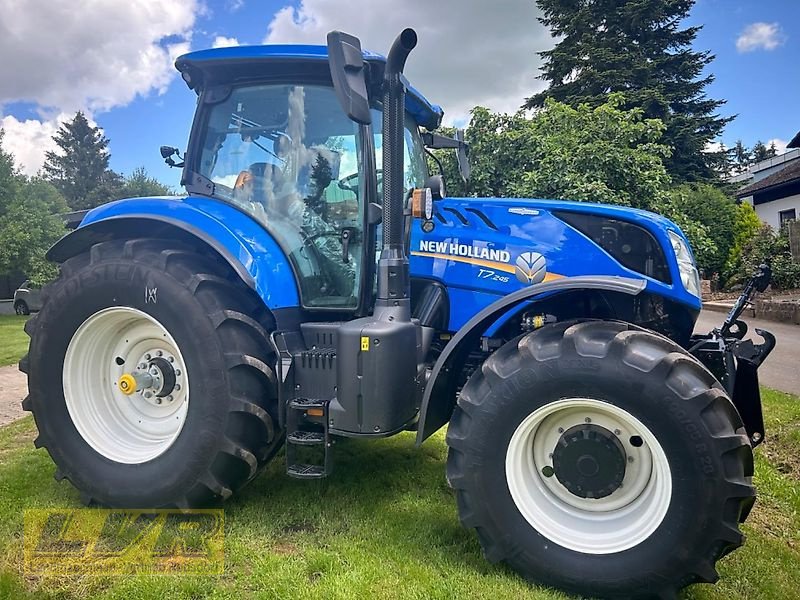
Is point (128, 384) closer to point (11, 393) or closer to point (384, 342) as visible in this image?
point (384, 342)

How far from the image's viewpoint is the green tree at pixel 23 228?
19047mm

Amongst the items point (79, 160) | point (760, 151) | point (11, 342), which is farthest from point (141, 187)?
point (760, 151)

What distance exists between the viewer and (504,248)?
10.5ft

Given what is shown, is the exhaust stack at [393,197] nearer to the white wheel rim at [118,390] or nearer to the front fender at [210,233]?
the front fender at [210,233]

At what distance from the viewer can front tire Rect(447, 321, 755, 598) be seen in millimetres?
2305

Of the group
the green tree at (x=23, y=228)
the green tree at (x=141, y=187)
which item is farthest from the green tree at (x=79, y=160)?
the green tree at (x=23, y=228)

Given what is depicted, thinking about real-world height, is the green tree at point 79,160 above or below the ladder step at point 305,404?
above

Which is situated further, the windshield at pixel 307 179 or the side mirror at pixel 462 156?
the side mirror at pixel 462 156

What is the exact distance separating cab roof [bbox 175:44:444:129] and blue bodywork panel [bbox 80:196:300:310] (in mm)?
752

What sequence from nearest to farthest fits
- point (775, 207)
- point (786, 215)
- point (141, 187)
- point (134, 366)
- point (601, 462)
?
point (601, 462) → point (134, 366) → point (786, 215) → point (775, 207) → point (141, 187)

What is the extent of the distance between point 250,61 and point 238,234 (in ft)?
3.29

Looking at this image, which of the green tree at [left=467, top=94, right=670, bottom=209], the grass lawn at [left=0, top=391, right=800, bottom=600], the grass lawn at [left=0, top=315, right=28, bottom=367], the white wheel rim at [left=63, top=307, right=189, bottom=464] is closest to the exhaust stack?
the grass lawn at [left=0, top=391, right=800, bottom=600]

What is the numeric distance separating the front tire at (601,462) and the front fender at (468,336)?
0.57 ft

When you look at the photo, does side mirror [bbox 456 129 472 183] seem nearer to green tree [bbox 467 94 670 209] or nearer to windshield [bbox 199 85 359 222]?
windshield [bbox 199 85 359 222]
